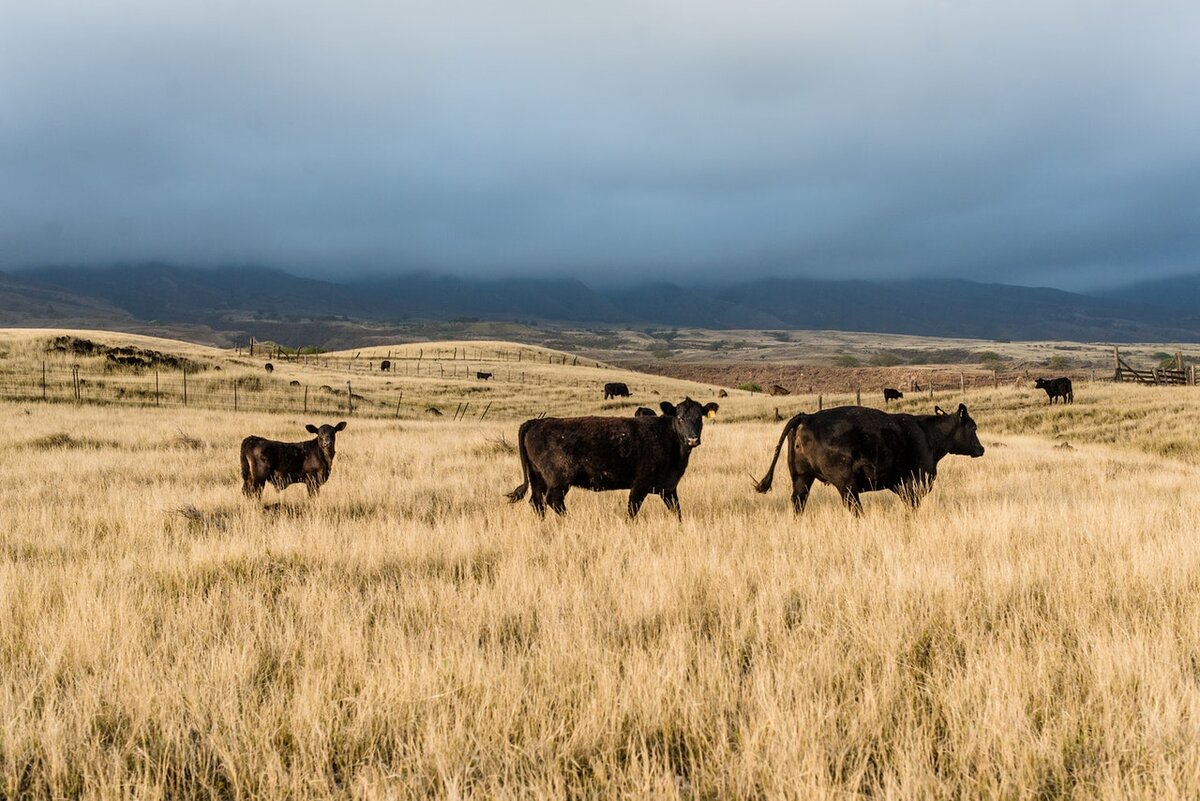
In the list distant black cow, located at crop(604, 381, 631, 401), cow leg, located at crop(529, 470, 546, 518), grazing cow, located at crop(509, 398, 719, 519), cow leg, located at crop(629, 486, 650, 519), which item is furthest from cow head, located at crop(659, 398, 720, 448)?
distant black cow, located at crop(604, 381, 631, 401)

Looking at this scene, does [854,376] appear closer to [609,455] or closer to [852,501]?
[852,501]

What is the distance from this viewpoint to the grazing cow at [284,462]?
1134 cm

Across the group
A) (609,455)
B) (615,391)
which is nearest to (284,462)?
(609,455)

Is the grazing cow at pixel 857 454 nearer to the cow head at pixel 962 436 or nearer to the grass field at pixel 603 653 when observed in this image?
the grass field at pixel 603 653

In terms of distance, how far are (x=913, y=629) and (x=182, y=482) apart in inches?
472

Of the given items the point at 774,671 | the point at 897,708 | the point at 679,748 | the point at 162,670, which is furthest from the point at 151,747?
the point at 897,708

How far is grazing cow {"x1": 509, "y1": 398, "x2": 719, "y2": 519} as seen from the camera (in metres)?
9.07

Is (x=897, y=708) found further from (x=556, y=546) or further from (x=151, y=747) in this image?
(x=556, y=546)

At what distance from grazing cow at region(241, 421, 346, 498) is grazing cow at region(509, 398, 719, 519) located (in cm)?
421

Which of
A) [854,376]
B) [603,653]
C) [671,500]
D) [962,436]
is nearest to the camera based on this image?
[603,653]

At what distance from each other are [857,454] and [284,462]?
28.8ft

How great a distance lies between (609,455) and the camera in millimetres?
9125

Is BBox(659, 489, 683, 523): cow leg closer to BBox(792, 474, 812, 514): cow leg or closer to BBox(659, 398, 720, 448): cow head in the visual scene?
BBox(659, 398, 720, 448): cow head

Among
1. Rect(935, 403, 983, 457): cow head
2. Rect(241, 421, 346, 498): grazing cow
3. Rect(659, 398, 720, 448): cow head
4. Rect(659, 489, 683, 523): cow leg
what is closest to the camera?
Rect(659, 398, 720, 448): cow head
